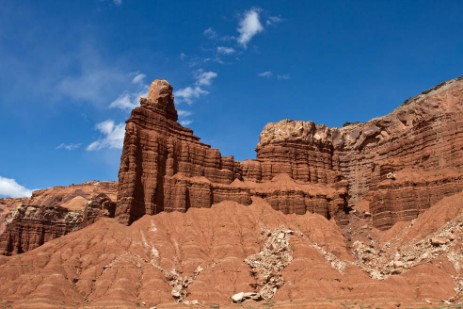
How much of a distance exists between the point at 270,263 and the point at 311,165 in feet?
109

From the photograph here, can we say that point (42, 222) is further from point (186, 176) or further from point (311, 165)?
point (311, 165)

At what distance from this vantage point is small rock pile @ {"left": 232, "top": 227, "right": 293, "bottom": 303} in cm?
6750

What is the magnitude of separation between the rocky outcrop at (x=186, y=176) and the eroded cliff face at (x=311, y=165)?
17cm

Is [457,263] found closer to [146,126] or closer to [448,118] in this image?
[448,118]

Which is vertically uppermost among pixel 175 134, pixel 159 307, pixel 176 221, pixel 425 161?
pixel 175 134

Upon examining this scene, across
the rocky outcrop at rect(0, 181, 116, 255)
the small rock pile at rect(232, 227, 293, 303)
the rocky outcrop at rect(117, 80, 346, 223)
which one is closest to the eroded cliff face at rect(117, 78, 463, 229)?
the rocky outcrop at rect(117, 80, 346, 223)

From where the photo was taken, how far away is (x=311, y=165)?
335 ft

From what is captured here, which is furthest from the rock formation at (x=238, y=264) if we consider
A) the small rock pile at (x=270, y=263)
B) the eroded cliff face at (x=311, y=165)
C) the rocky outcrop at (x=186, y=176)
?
the eroded cliff face at (x=311, y=165)

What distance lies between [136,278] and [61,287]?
9236 millimetres

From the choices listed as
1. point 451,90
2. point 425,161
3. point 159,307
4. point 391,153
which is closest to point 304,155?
point 391,153

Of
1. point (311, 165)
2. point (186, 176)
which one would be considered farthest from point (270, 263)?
point (311, 165)

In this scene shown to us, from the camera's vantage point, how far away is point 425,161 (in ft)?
296

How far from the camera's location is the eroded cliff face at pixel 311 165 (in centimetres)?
8488

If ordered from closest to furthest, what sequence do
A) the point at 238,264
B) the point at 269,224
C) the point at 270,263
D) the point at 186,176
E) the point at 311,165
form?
the point at 238,264
the point at 270,263
the point at 269,224
the point at 186,176
the point at 311,165
